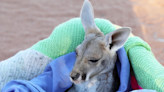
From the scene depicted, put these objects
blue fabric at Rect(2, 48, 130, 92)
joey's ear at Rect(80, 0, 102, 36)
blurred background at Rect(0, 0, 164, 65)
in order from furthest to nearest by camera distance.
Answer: blurred background at Rect(0, 0, 164, 65), joey's ear at Rect(80, 0, 102, 36), blue fabric at Rect(2, 48, 130, 92)

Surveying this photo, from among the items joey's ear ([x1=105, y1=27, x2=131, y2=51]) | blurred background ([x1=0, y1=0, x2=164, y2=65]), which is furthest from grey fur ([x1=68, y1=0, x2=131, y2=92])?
blurred background ([x1=0, y1=0, x2=164, y2=65])

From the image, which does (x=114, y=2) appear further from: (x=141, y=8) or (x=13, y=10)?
(x=13, y=10)

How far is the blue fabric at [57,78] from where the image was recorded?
1.63m

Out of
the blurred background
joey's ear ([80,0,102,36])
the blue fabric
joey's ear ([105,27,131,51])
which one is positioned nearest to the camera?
joey's ear ([105,27,131,51])

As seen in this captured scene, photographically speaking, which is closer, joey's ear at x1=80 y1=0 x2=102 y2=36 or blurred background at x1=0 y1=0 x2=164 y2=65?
joey's ear at x1=80 y1=0 x2=102 y2=36

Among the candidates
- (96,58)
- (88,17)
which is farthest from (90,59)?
(88,17)

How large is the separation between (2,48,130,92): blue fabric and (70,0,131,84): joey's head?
0.11 meters

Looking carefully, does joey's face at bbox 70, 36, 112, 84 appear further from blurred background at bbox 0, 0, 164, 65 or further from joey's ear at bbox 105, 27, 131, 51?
blurred background at bbox 0, 0, 164, 65

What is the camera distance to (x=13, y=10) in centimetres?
388

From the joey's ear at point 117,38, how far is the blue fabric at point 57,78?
13 centimetres

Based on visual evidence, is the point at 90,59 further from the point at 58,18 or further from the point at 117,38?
the point at 58,18

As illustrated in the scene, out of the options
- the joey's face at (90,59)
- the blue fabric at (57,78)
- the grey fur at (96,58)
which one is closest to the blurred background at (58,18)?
the blue fabric at (57,78)

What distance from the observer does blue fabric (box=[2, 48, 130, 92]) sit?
1631 mm

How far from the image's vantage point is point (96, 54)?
1.51 meters
